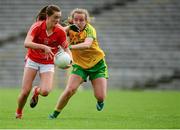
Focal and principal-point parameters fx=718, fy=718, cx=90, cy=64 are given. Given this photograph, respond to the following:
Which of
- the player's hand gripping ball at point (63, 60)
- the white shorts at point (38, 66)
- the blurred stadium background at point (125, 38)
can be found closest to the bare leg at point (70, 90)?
the white shorts at point (38, 66)

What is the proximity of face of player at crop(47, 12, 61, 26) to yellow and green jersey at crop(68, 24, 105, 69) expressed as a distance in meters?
0.51

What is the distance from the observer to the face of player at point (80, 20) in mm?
11109

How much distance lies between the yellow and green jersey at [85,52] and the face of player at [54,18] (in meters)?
0.51

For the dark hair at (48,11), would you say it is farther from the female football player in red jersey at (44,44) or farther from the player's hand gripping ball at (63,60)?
the player's hand gripping ball at (63,60)

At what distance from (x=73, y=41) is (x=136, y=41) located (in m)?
17.1

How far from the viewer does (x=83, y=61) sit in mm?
11578

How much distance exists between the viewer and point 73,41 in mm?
11398

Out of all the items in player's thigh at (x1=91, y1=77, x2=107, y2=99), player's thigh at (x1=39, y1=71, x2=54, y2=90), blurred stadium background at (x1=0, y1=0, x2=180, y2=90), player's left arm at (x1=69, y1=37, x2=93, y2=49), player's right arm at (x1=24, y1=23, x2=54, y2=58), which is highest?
player's right arm at (x1=24, y1=23, x2=54, y2=58)

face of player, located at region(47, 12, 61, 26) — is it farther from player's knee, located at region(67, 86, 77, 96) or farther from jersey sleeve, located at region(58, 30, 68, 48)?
player's knee, located at region(67, 86, 77, 96)

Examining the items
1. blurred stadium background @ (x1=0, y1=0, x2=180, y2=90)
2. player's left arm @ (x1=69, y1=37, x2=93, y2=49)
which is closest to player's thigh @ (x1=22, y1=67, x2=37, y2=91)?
player's left arm @ (x1=69, y1=37, x2=93, y2=49)

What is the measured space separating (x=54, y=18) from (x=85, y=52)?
3.49 feet

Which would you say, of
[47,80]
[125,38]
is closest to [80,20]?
[47,80]

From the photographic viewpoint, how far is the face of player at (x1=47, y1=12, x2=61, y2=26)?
35.2ft

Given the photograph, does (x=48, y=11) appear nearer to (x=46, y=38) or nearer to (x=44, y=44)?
(x=46, y=38)
